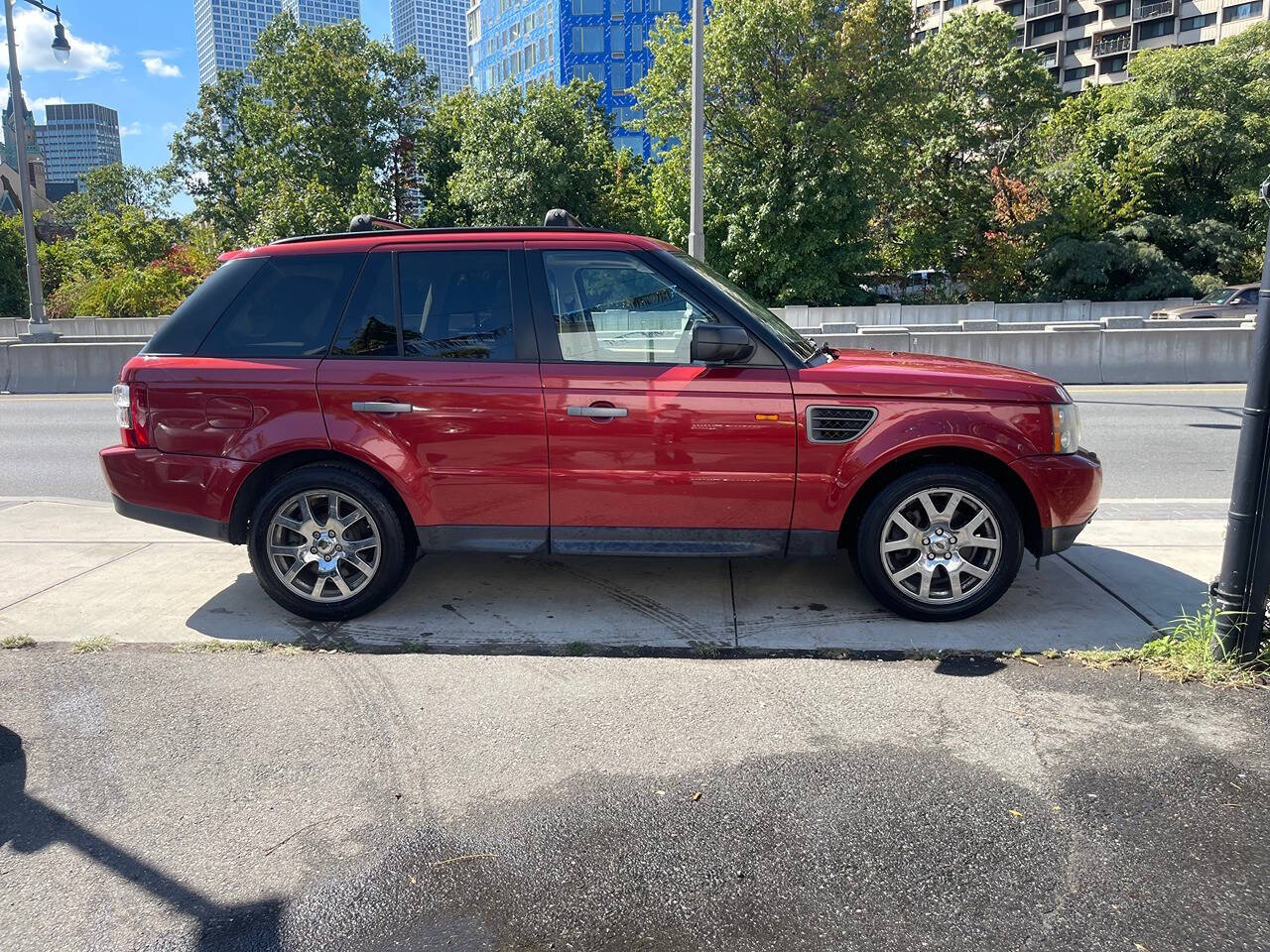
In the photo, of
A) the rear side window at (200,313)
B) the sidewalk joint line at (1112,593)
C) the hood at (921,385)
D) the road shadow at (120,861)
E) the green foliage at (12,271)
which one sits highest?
the green foliage at (12,271)

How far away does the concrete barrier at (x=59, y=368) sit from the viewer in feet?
58.7

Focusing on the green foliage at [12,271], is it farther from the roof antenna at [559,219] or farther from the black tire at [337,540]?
the black tire at [337,540]

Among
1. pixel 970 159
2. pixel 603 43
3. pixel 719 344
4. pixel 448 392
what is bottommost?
pixel 448 392

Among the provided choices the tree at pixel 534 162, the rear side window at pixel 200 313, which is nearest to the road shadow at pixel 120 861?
the rear side window at pixel 200 313

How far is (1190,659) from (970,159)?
39.5 metres

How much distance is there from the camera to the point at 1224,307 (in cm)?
2838

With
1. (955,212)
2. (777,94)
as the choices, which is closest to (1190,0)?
(955,212)

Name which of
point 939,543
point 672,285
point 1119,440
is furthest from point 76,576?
point 1119,440

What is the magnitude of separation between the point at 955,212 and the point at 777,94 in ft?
37.6

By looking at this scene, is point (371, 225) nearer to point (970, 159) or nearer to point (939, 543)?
point (939, 543)

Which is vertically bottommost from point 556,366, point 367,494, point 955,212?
point 367,494

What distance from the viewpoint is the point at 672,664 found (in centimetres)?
450

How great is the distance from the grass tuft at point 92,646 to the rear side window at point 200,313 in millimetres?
1453

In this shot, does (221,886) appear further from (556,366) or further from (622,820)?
(556,366)
